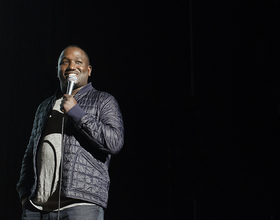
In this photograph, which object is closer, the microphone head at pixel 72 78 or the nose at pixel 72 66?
the microphone head at pixel 72 78

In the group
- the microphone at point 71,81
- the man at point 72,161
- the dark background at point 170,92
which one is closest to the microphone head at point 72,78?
the microphone at point 71,81

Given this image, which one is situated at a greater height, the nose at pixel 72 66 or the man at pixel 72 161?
the nose at pixel 72 66

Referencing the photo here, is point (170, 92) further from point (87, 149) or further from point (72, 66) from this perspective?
point (87, 149)

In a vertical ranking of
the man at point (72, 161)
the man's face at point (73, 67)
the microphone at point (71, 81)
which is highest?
the man's face at point (73, 67)

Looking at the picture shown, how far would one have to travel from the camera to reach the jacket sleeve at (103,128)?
120 cm

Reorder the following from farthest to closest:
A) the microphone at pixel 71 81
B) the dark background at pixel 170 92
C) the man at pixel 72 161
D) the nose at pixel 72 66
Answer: the dark background at pixel 170 92
the nose at pixel 72 66
the microphone at pixel 71 81
the man at pixel 72 161

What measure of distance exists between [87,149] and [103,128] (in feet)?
0.41

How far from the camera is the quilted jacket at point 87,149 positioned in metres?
1.19

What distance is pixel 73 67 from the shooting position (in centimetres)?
148

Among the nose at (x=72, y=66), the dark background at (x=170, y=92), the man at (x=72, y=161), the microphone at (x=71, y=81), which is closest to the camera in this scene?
the man at (x=72, y=161)

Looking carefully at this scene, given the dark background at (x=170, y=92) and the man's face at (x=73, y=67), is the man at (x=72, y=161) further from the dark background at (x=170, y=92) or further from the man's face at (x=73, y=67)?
the dark background at (x=170, y=92)

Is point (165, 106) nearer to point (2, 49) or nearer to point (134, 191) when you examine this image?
point (134, 191)

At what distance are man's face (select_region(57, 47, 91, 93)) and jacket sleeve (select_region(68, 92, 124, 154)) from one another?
0.21m

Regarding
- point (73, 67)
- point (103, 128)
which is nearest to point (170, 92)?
point (73, 67)
